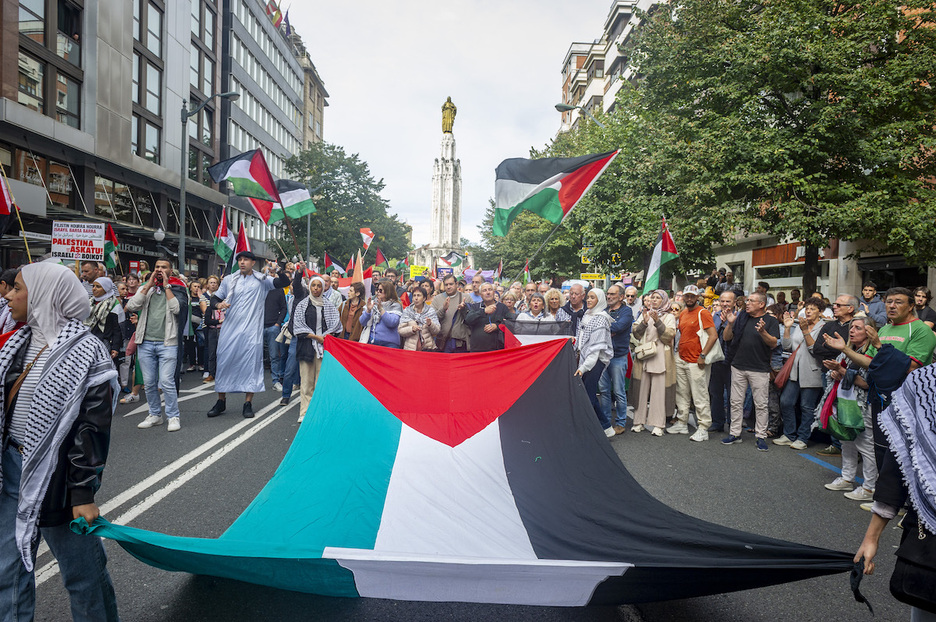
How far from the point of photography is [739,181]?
15.1 metres

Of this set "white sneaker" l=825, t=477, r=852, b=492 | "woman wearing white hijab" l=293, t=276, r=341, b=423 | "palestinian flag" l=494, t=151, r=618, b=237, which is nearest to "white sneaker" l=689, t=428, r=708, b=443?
"white sneaker" l=825, t=477, r=852, b=492

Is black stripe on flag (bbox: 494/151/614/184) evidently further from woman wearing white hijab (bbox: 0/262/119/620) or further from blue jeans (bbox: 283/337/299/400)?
woman wearing white hijab (bbox: 0/262/119/620)

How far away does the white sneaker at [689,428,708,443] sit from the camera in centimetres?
770

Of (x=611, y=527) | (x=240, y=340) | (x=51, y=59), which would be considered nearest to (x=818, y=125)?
(x=240, y=340)

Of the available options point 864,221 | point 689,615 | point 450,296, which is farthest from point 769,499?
point 864,221

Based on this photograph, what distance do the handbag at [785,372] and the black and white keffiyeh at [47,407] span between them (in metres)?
7.99

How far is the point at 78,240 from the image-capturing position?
39.4ft

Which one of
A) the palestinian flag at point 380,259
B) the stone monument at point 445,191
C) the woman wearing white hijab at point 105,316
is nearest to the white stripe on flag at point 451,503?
the woman wearing white hijab at point 105,316

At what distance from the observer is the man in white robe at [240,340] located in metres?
7.95

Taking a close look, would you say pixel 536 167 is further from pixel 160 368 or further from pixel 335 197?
pixel 335 197

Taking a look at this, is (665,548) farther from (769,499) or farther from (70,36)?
(70,36)

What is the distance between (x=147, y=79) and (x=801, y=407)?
3112 centimetres

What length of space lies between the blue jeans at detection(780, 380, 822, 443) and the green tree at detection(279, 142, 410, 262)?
121 ft

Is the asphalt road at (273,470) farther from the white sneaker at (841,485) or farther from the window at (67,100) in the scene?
the window at (67,100)
